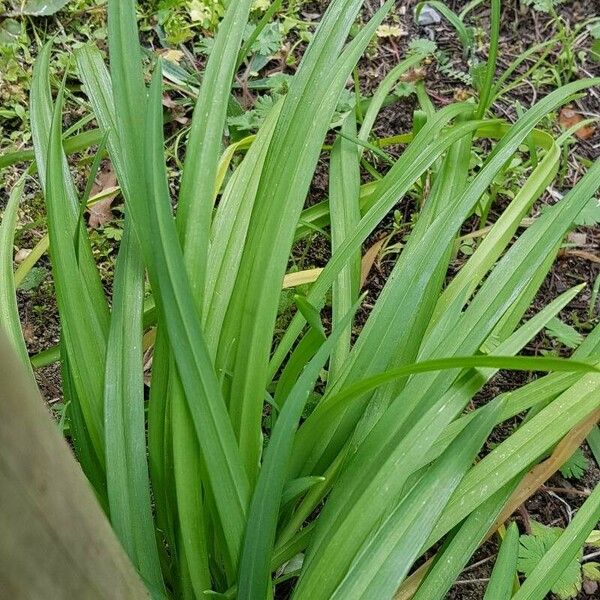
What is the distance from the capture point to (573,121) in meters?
2.06

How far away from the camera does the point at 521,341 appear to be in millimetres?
1185

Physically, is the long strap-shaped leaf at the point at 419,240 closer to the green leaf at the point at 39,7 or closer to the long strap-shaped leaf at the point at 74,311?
the long strap-shaped leaf at the point at 74,311

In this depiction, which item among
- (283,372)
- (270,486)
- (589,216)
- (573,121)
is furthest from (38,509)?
(573,121)

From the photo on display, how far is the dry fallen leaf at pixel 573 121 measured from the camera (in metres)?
2.03

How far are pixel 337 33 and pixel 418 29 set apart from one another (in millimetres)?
1001

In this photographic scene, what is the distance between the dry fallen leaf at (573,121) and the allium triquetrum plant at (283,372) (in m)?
0.77

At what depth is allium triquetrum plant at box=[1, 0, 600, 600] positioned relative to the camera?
966 mm

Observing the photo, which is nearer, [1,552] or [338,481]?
[1,552]

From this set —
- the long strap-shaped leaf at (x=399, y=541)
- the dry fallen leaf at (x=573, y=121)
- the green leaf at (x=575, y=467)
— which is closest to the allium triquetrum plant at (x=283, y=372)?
the long strap-shaped leaf at (x=399, y=541)

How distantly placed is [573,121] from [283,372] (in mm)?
1366

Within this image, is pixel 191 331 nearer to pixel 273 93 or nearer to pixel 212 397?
pixel 212 397

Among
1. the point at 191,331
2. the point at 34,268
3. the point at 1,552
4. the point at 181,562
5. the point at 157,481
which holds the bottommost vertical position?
the point at 181,562

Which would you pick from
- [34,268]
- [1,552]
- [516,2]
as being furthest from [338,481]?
[516,2]

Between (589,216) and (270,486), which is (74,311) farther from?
(589,216)
